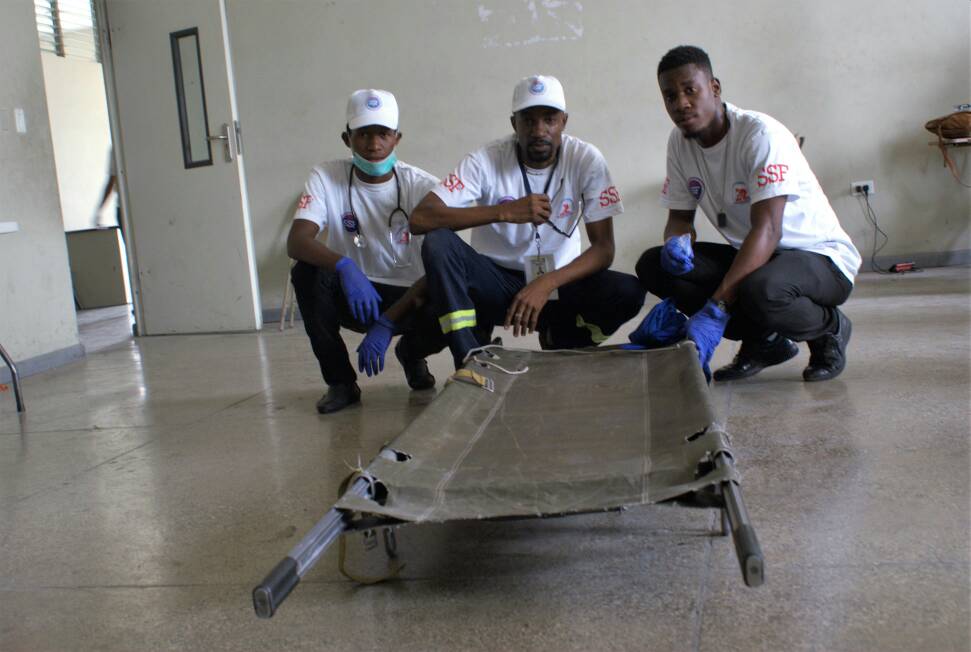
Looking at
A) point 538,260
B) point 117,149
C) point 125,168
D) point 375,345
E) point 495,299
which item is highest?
point 117,149

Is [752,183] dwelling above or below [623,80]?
below

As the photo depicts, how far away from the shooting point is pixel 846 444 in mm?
2082

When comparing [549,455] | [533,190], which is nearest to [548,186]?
[533,190]

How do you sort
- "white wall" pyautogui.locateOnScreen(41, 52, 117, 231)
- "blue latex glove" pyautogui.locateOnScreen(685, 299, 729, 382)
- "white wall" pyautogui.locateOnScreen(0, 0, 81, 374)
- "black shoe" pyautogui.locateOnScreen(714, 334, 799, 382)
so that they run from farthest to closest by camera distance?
"white wall" pyautogui.locateOnScreen(41, 52, 117, 231), "white wall" pyautogui.locateOnScreen(0, 0, 81, 374), "black shoe" pyautogui.locateOnScreen(714, 334, 799, 382), "blue latex glove" pyautogui.locateOnScreen(685, 299, 729, 382)

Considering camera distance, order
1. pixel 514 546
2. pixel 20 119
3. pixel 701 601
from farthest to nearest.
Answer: pixel 20 119 → pixel 514 546 → pixel 701 601

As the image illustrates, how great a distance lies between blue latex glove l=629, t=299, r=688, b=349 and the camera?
2.58m

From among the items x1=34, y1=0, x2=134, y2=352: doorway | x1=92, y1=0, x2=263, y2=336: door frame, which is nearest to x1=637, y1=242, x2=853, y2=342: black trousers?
x1=92, y1=0, x2=263, y2=336: door frame

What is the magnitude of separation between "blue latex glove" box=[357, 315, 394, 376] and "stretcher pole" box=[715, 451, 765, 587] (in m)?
1.61

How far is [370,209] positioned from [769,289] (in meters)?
1.32

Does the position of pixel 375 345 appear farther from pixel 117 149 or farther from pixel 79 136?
pixel 79 136

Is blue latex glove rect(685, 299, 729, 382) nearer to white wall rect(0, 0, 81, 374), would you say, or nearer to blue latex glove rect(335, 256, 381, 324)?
blue latex glove rect(335, 256, 381, 324)

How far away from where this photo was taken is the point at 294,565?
118cm

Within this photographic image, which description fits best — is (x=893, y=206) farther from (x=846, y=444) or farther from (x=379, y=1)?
(x=846, y=444)

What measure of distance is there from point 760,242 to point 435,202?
3.19 ft
